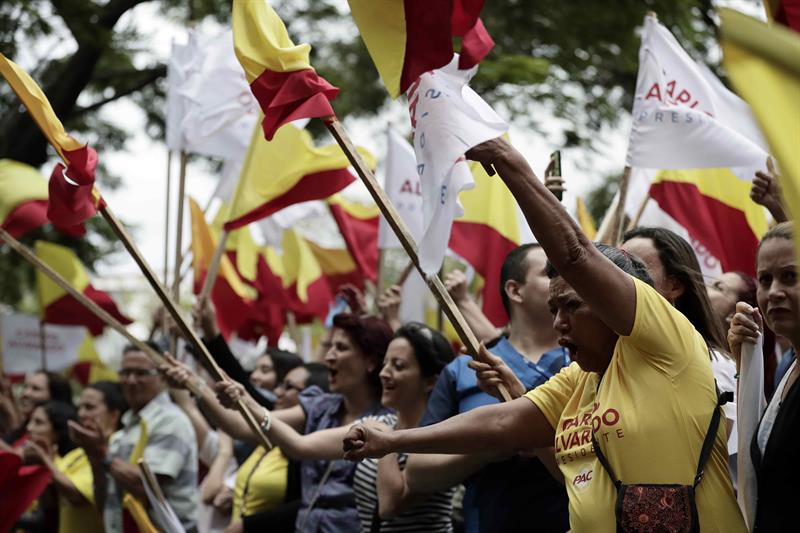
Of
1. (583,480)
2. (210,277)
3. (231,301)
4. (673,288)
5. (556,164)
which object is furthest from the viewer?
(231,301)

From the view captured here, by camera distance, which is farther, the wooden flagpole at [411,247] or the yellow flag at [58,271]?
the yellow flag at [58,271]

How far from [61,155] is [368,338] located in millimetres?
1578

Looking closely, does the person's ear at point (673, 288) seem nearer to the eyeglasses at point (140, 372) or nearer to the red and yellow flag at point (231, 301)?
the eyeglasses at point (140, 372)

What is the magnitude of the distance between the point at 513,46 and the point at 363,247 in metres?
4.58

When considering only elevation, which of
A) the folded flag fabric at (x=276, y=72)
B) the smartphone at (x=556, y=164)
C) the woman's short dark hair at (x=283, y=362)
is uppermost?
the folded flag fabric at (x=276, y=72)

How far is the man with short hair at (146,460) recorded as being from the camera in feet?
20.8

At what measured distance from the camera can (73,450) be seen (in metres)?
7.73

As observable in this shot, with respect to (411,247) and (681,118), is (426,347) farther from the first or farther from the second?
(681,118)

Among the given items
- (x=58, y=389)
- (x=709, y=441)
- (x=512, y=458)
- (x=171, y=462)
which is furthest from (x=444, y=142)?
(x=58, y=389)

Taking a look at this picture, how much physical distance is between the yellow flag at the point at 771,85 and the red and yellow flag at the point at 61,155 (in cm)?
334

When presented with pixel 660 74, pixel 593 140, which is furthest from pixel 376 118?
pixel 660 74

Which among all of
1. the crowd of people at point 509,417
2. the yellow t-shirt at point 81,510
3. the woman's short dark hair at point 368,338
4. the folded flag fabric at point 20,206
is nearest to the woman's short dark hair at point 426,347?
the crowd of people at point 509,417

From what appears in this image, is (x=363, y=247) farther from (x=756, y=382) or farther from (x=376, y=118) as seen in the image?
(x=376, y=118)

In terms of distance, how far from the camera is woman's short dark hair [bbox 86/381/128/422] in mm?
7430
